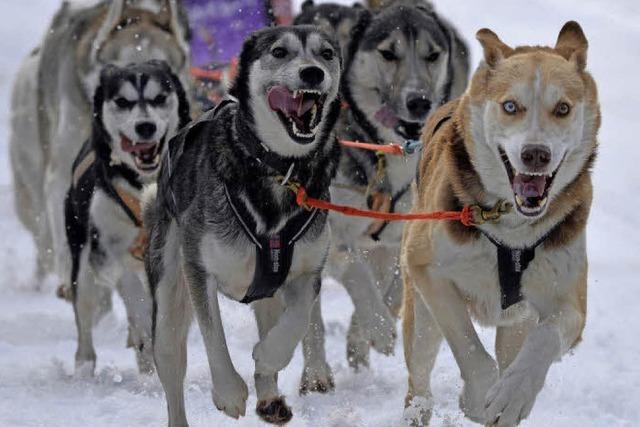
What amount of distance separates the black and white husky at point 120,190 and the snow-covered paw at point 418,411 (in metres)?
1.37

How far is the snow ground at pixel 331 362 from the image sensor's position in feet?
15.6

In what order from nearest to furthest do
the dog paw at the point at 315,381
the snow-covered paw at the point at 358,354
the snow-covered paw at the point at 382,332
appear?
1. the dog paw at the point at 315,381
2. the snow-covered paw at the point at 382,332
3. the snow-covered paw at the point at 358,354

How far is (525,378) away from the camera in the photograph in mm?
3596

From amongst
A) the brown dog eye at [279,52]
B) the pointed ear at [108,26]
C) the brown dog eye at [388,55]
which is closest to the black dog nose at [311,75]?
the brown dog eye at [279,52]

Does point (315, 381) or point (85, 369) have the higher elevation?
point (315, 381)

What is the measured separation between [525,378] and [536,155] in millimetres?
618

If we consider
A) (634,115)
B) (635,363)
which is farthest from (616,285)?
(634,115)

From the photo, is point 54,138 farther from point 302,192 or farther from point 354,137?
point 302,192

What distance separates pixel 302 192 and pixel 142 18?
336 centimetres

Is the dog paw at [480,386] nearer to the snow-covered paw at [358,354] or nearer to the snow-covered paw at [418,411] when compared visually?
the snow-covered paw at [418,411]

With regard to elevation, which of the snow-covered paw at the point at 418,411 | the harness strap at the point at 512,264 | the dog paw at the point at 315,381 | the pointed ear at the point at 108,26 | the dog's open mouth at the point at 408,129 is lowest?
the dog paw at the point at 315,381

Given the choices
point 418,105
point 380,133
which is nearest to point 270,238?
point 418,105

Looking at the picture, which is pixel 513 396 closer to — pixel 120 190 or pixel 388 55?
pixel 120 190

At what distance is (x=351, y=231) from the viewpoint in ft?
19.0
